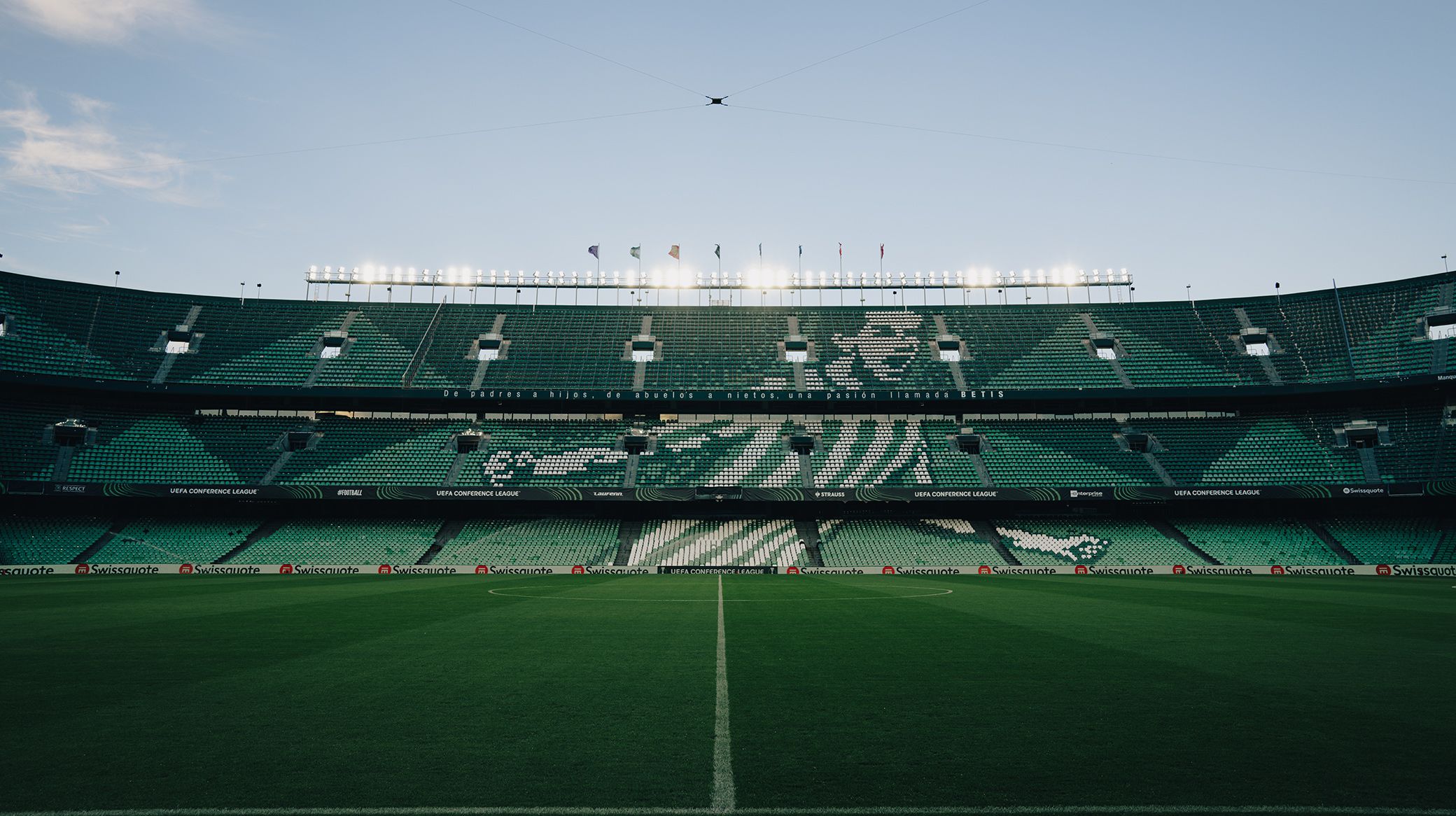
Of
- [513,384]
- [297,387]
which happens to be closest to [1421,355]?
[513,384]

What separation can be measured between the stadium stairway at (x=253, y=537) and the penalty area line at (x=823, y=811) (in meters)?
49.6

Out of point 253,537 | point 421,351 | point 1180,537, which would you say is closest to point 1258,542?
point 1180,537

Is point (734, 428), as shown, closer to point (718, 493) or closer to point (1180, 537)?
point (718, 493)

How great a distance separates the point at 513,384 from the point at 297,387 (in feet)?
49.2

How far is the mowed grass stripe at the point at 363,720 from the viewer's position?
22.9 feet

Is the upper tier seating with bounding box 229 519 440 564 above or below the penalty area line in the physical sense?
below

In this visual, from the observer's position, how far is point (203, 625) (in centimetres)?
1850

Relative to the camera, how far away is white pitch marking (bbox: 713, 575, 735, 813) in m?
6.71

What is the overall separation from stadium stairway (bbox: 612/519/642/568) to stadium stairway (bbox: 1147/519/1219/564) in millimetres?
34375

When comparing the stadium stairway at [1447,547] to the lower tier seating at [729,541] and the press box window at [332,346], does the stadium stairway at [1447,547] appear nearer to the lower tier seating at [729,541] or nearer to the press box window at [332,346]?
the lower tier seating at [729,541]

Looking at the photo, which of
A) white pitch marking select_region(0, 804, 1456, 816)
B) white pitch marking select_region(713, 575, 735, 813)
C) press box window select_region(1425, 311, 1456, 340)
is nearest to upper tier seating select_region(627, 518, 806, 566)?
white pitch marking select_region(713, 575, 735, 813)

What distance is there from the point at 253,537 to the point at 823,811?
5556 centimetres

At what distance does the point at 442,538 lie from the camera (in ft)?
176

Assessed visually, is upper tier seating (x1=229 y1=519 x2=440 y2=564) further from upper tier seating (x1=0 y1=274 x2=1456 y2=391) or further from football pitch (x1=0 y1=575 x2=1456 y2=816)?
football pitch (x1=0 y1=575 x2=1456 y2=816)
